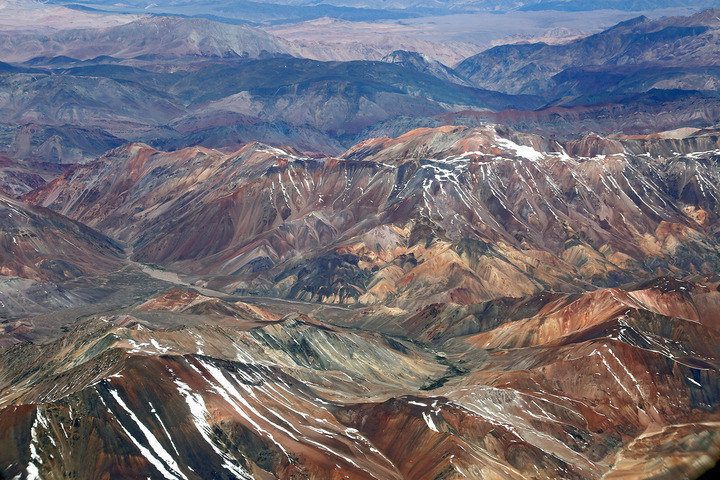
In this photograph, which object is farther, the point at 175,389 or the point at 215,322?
the point at 215,322

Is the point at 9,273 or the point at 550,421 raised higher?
the point at 550,421

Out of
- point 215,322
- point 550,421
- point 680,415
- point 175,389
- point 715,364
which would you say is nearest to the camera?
point 175,389

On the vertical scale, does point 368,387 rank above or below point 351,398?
below

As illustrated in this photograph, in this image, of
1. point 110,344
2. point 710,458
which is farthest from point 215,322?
point 710,458

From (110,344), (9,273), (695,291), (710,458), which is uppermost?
(710,458)

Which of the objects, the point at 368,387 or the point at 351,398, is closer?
the point at 351,398

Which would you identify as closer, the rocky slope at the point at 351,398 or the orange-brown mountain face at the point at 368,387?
the orange-brown mountain face at the point at 368,387

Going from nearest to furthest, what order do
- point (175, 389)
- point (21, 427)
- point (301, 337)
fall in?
point (21, 427) → point (175, 389) → point (301, 337)

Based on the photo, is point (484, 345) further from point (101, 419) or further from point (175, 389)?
point (101, 419)

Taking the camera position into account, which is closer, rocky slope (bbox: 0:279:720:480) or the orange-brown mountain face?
the orange-brown mountain face

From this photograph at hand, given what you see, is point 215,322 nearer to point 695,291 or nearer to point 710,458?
point 695,291
